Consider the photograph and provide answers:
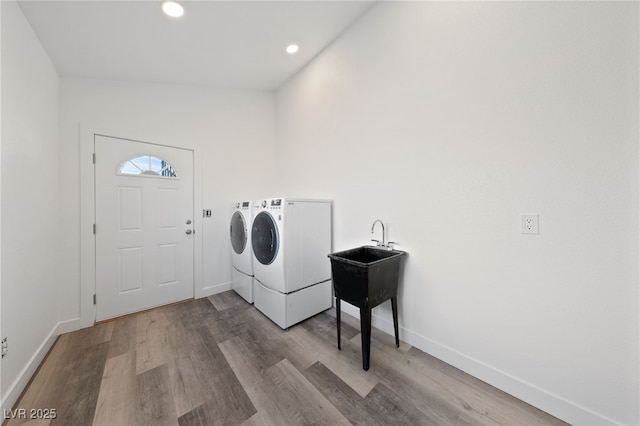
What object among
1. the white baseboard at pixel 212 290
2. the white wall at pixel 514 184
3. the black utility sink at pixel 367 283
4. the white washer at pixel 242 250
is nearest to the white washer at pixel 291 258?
the white washer at pixel 242 250

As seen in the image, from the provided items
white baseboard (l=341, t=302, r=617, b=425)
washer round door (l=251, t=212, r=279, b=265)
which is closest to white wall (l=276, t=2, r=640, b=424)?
white baseboard (l=341, t=302, r=617, b=425)

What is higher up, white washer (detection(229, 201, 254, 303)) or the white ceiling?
the white ceiling

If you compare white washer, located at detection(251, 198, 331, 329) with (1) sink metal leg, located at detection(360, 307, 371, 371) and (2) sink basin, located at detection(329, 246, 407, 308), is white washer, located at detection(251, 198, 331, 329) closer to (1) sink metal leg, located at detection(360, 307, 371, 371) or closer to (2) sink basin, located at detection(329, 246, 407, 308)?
(2) sink basin, located at detection(329, 246, 407, 308)

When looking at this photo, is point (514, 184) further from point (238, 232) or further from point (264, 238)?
point (238, 232)

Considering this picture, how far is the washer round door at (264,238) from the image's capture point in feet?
6.94

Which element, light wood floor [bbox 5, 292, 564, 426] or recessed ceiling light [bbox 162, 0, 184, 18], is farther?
recessed ceiling light [bbox 162, 0, 184, 18]

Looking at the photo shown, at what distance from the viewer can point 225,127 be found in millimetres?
2951

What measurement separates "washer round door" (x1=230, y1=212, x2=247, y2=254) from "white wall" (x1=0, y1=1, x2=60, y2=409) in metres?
1.53

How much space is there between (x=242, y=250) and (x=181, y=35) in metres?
2.14

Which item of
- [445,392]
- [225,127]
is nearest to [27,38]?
[225,127]

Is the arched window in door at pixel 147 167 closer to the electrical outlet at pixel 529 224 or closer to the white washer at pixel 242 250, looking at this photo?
the white washer at pixel 242 250

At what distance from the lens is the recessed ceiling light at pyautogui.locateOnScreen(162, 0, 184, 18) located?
1586 millimetres

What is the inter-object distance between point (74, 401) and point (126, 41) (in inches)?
103

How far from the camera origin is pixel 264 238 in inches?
89.0
